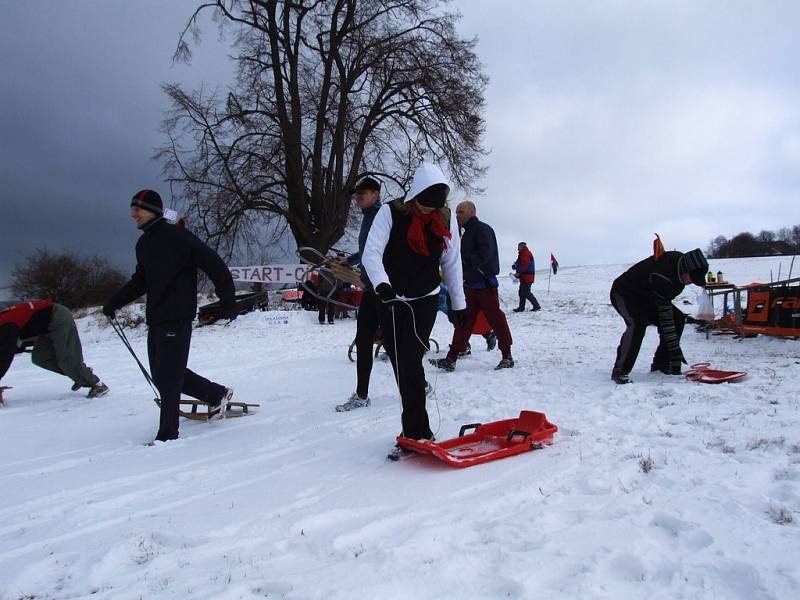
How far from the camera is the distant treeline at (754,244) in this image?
4792 cm

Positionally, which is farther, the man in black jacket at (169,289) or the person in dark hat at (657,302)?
the person in dark hat at (657,302)

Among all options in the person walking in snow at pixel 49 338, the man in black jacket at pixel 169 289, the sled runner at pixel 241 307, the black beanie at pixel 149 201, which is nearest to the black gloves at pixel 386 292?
the man in black jacket at pixel 169 289

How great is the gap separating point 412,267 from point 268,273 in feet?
42.9

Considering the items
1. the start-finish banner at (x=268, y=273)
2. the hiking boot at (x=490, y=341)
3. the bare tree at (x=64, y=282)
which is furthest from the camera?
the bare tree at (x=64, y=282)

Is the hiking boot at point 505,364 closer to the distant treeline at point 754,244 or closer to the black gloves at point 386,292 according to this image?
the black gloves at point 386,292

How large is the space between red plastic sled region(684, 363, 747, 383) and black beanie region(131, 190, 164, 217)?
4990 millimetres

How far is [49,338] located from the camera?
19.4ft

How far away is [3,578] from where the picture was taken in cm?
207

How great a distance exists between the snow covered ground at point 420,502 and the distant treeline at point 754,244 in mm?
51284

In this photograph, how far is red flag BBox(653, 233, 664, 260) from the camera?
17.1ft

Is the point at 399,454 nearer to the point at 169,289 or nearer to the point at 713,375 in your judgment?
the point at 169,289

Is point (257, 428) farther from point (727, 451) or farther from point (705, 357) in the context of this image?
point (705, 357)

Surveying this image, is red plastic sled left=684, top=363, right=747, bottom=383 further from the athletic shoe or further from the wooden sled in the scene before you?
the wooden sled

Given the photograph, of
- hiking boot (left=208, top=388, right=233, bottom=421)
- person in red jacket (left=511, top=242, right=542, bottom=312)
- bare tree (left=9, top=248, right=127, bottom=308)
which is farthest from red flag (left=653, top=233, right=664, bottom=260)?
bare tree (left=9, top=248, right=127, bottom=308)
